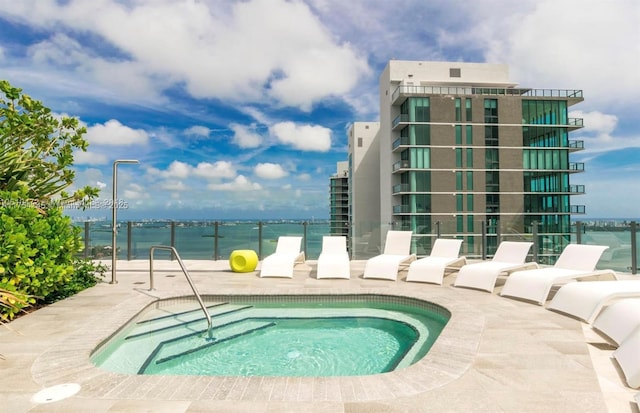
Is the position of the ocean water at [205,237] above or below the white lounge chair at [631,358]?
above

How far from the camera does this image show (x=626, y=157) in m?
101

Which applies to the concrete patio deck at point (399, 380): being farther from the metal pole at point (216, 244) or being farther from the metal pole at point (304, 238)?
the metal pole at point (304, 238)

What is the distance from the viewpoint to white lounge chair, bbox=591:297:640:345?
4008 millimetres

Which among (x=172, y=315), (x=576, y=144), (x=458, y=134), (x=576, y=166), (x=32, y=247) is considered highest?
(x=458, y=134)

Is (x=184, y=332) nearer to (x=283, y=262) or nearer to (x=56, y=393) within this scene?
(x=56, y=393)

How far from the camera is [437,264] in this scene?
8.05m

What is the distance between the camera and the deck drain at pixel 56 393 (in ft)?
9.61

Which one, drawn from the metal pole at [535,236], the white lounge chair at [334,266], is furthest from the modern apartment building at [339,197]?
the white lounge chair at [334,266]

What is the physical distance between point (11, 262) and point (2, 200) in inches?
34.2

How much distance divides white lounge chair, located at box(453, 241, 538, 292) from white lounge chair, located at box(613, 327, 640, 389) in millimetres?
3450

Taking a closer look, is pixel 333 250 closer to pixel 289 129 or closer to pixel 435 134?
pixel 435 134

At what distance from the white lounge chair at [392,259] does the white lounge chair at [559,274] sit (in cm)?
236

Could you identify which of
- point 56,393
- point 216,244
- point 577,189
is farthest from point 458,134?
point 56,393

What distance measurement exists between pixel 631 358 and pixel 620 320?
1.10 meters
